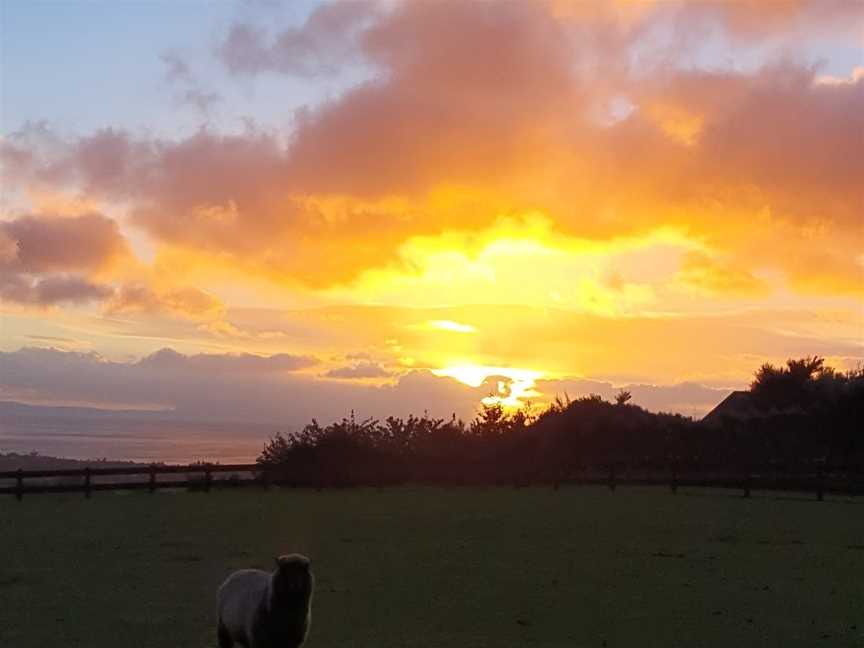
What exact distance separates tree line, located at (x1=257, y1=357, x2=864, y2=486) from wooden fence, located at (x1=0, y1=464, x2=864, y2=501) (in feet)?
1.63

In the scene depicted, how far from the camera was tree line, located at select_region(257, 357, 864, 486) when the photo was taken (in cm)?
3312

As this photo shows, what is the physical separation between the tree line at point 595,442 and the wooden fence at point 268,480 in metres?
0.50

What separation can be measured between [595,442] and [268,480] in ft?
52.0

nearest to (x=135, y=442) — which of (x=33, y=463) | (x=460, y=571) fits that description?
(x=33, y=463)

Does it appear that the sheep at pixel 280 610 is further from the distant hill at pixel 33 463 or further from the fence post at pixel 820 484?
the distant hill at pixel 33 463

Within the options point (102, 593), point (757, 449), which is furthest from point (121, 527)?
point (757, 449)

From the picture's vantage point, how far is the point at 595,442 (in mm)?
42031

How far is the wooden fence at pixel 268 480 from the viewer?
27844 millimetres

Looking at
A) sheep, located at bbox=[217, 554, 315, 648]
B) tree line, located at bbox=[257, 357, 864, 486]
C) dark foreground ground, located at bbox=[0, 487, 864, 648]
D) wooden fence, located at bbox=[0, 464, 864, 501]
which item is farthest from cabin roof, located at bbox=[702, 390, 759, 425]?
sheep, located at bbox=[217, 554, 315, 648]

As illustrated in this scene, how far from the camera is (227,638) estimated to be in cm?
860

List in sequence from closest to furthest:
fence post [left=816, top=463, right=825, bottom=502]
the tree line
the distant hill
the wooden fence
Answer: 1. the wooden fence
2. fence post [left=816, top=463, right=825, bottom=502]
3. the tree line
4. the distant hill

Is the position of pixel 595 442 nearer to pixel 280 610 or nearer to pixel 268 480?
pixel 268 480

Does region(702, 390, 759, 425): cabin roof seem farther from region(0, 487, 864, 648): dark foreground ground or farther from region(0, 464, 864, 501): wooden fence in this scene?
region(0, 487, 864, 648): dark foreground ground

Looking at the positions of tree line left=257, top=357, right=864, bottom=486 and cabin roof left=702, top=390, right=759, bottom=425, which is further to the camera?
cabin roof left=702, top=390, right=759, bottom=425
